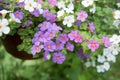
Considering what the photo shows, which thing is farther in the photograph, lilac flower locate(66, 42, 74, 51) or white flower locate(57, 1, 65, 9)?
white flower locate(57, 1, 65, 9)

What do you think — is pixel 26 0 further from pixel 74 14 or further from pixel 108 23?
pixel 108 23

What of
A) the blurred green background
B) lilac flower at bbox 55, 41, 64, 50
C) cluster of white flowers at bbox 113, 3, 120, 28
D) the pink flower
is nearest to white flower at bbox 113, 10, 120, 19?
cluster of white flowers at bbox 113, 3, 120, 28

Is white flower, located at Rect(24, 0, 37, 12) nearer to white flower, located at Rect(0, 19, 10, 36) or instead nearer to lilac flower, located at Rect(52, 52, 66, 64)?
white flower, located at Rect(0, 19, 10, 36)

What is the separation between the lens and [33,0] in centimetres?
161

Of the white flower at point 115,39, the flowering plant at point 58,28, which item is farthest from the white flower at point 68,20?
the white flower at point 115,39

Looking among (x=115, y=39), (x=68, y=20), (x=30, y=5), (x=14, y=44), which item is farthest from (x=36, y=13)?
(x=115, y=39)

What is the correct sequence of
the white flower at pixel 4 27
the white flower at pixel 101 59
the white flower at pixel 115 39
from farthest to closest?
1. the white flower at pixel 101 59
2. the white flower at pixel 115 39
3. the white flower at pixel 4 27

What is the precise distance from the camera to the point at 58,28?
1.57 metres

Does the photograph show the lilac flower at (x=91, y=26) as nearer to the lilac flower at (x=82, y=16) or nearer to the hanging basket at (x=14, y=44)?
the lilac flower at (x=82, y=16)

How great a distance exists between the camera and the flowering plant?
1.56 m

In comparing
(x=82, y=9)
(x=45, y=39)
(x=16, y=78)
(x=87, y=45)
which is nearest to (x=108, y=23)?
(x=82, y=9)

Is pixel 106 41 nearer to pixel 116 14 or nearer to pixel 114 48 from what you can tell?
pixel 114 48

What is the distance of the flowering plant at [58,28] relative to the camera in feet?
5.12

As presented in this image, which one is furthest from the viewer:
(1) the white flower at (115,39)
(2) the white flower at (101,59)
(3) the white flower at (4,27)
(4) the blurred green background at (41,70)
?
(4) the blurred green background at (41,70)
